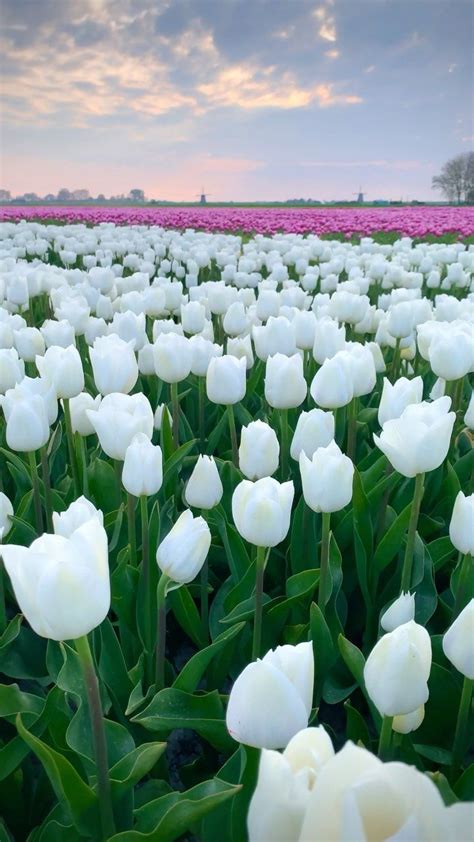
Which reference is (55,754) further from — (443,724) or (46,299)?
(46,299)

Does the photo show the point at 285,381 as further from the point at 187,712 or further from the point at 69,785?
the point at 69,785

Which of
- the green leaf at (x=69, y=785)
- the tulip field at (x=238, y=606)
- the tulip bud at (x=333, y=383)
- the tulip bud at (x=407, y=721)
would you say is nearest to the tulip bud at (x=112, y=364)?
the tulip field at (x=238, y=606)

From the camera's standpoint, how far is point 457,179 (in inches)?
2186

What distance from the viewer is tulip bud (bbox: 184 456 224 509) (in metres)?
1.78

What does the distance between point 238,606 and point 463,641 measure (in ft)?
2.28

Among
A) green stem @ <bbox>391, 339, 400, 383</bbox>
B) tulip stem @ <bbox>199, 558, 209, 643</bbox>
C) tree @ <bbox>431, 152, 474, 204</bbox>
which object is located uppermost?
tree @ <bbox>431, 152, 474, 204</bbox>

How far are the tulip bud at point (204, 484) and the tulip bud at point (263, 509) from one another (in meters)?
0.34

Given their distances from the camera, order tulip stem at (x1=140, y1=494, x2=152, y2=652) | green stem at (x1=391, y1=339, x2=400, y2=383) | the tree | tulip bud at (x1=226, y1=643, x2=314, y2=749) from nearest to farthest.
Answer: tulip bud at (x1=226, y1=643, x2=314, y2=749)
tulip stem at (x1=140, y1=494, x2=152, y2=652)
green stem at (x1=391, y1=339, x2=400, y2=383)
the tree

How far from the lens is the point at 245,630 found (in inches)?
70.3

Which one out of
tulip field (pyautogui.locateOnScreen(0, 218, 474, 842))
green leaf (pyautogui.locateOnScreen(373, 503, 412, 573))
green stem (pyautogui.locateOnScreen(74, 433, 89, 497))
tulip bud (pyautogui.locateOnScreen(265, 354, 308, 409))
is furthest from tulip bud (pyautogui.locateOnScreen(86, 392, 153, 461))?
green leaf (pyautogui.locateOnScreen(373, 503, 412, 573))

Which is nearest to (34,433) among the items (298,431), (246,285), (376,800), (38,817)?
(298,431)

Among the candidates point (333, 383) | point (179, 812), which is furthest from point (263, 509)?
point (333, 383)

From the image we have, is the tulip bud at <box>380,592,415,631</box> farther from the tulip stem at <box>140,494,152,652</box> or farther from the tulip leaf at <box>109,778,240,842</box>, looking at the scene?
the tulip stem at <box>140,494,152,652</box>

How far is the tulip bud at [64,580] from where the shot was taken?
99 cm
